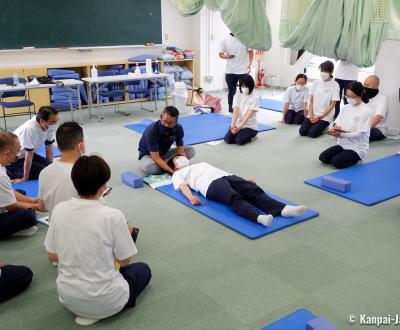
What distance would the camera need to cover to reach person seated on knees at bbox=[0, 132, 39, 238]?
9.65 ft

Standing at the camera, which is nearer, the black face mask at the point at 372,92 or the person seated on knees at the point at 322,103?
the black face mask at the point at 372,92

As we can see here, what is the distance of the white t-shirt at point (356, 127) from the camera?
467cm

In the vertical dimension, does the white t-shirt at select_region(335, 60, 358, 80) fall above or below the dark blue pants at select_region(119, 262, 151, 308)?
above

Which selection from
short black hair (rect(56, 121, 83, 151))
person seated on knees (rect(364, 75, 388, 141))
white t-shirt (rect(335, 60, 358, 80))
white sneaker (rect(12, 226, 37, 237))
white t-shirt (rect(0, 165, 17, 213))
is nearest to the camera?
short black hair (rect(56, 121, 83, 151))

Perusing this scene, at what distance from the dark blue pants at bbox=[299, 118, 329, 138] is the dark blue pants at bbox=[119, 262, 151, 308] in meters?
4.09

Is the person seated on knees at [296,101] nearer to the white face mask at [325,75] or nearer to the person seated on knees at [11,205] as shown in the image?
the white face mask at [325,75]

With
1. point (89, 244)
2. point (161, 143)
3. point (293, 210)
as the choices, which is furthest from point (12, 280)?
point (161, 143)

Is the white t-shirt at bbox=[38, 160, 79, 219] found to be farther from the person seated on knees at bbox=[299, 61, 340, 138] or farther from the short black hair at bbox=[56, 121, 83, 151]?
the person seated on knees at bbox=[299, 61, 340, 138]

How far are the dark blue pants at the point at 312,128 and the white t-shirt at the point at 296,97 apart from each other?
667mm

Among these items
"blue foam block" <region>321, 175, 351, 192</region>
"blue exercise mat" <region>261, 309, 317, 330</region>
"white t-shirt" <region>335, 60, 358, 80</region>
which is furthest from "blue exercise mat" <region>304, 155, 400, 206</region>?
"blue exercise mat" <region>261, 309, 317, 330</region>

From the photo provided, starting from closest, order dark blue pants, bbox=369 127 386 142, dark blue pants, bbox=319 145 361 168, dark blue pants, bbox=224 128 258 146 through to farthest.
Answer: dark blue pants, bbox=319 145 361 168 < dark blue pants, bbox=224 128 258 146 < dark blue pants, bbox=369 127 386 142

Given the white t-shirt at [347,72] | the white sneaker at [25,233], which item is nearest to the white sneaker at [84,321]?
the white sneaker at [25,233]

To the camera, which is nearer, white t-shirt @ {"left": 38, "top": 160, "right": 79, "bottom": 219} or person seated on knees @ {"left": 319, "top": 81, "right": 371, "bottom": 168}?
white t-shirt @ {"left": 38, "top": 160, "right": 79, "bottom": 219}

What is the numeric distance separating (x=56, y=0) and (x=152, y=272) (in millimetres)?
6201
